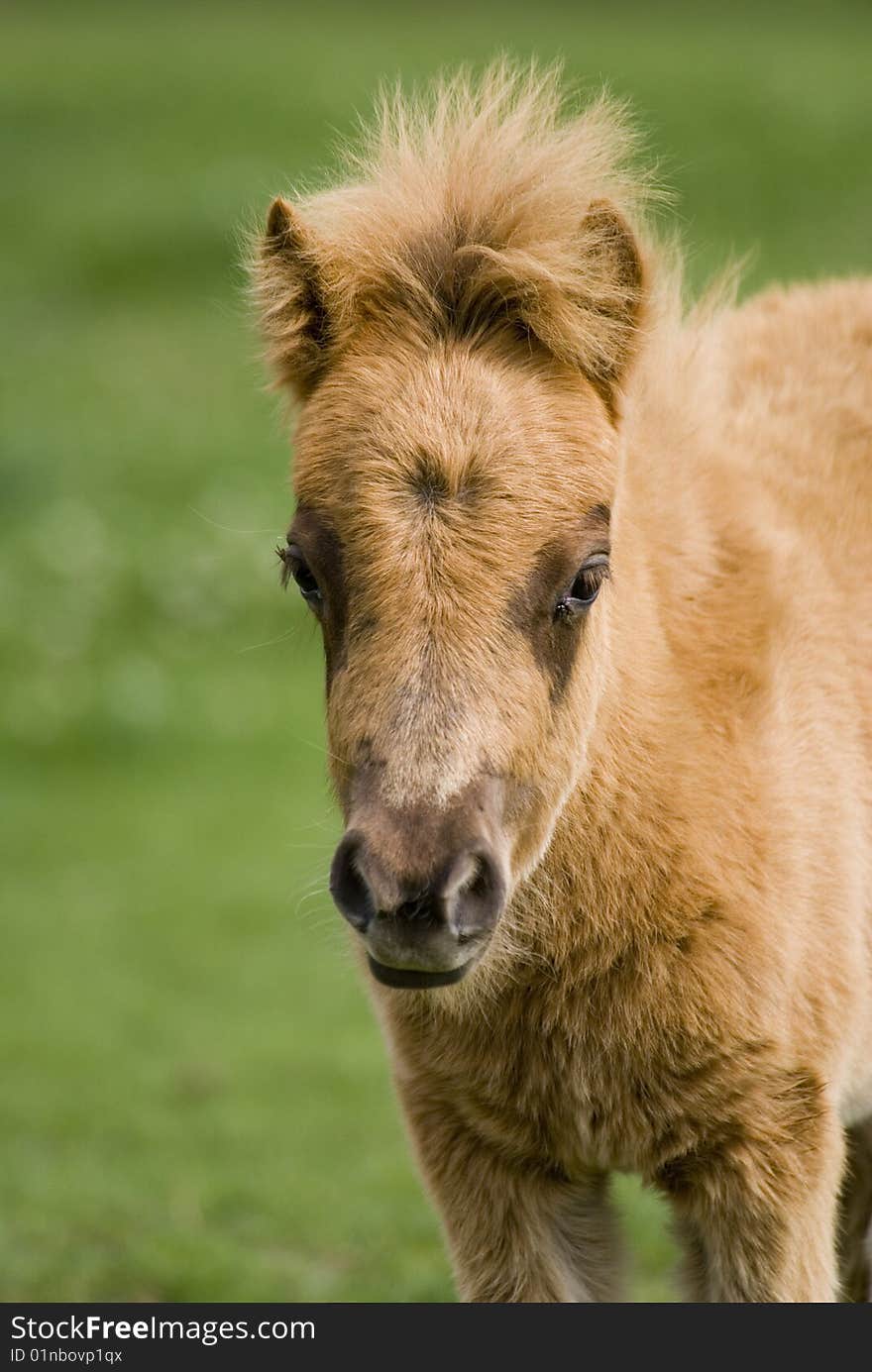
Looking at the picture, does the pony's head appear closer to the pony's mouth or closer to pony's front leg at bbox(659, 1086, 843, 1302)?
the pony's mouth

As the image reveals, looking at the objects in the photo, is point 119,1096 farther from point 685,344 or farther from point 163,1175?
point 685,344

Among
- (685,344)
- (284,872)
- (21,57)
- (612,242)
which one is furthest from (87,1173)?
(21,57)

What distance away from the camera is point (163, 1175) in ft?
26.8

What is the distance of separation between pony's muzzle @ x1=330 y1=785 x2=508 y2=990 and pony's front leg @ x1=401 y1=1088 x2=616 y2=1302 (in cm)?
99

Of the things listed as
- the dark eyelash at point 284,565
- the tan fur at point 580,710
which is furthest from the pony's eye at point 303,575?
the tan fur at point 580,710

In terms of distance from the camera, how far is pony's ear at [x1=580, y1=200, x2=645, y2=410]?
3.97 metres

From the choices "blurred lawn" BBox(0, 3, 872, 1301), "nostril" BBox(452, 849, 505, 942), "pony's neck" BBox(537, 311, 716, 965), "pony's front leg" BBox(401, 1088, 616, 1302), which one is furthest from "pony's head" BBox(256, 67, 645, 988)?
"pony's front leg" BBox(401, 1088, 616, 1302)

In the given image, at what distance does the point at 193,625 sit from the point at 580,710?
38.6ft

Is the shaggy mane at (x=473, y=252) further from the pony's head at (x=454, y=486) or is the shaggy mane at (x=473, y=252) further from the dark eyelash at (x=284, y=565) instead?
the dark eyelash at (x=284, y=565)

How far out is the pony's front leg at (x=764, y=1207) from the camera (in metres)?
4.04

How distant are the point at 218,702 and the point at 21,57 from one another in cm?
1716

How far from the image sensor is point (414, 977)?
3393 mm

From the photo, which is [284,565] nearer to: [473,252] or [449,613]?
[449,613]

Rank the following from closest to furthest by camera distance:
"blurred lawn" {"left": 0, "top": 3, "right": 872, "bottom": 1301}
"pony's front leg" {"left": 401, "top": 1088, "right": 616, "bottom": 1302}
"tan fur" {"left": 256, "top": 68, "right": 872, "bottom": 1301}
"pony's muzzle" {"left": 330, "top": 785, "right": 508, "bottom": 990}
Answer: "pony's muzzle" {"left": 330, "top": 785, "right": 508, "bottom": 990}, "tan fur" {"left": 256, "top": 68, "right": 872, "bottom": 1301}, "pony's front leg" {"left": 401, "top": 1088, "right": 616, "bottom": 1302}, "blurred lawn" {"left": 0, "top": 3, "right": 872, "bottom": 1301}
